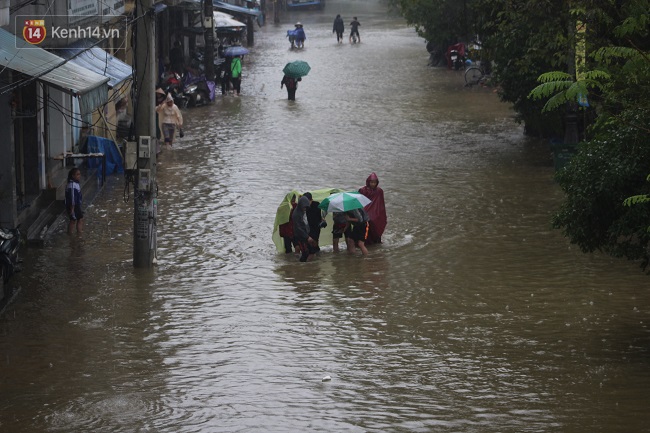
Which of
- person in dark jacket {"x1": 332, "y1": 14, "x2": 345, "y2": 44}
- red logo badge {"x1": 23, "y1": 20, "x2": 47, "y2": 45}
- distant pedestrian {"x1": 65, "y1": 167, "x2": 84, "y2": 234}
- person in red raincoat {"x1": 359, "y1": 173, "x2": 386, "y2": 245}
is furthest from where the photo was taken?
person in dark jacket {"x1": 332, "y1": 14, "x2": 345, "y2": 44}

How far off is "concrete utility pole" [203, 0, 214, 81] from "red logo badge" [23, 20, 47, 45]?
20582mm

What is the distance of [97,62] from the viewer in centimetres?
2347

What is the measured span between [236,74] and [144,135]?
72.5ft

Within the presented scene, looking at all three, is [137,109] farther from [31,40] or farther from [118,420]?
[118,420]

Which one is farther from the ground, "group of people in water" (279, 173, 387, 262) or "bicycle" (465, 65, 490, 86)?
"bicycle" (465, 65, 490, 86)

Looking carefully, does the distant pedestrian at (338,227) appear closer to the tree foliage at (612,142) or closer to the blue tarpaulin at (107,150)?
the tree foliage at (612,142)

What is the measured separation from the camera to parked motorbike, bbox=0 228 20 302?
15184mm

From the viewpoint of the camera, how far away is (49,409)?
11578 mm

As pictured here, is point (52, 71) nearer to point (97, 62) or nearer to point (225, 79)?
point (97, 62)

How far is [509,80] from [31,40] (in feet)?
39.1

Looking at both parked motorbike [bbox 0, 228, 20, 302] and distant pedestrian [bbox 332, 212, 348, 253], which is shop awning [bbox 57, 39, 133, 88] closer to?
distant pedestrian [bbox 332, 212, 348, 253]

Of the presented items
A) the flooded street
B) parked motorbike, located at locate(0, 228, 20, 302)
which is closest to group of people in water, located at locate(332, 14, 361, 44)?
the flooded street

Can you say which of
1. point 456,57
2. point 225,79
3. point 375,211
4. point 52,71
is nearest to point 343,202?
point 375,211

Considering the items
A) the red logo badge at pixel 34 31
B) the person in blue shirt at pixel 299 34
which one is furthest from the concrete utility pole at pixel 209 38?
the red logo badge at pixel 34 31
